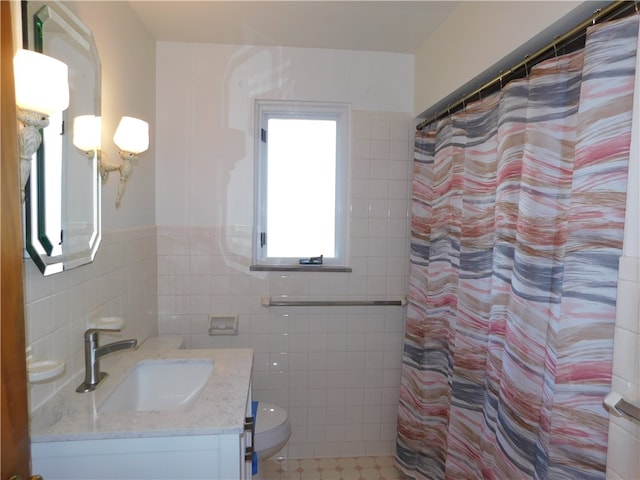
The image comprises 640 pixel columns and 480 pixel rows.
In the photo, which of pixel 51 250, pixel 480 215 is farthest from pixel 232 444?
pixel 480 215

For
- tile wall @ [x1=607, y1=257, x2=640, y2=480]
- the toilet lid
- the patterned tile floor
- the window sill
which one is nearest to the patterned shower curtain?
tile wall @ [x1=607, y1=257, x2=640, y2=480]

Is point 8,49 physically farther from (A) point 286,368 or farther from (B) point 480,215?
(A) point 286,368

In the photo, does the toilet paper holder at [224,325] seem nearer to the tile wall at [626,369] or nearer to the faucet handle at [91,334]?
the faucet handle at [91,334]

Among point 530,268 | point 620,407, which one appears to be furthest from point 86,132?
point 620,407

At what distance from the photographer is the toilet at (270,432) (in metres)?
1.79

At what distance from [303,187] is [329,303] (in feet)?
2.46

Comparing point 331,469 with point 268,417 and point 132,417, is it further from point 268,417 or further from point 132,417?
point 132,417

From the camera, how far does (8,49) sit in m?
0.73

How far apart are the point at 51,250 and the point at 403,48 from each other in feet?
6.77

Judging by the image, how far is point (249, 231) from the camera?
7.25 ft

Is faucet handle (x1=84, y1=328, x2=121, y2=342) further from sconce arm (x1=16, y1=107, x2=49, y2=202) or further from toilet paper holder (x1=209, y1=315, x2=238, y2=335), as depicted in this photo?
toilet paper holder (x1=209, y1=315, x2=238, y2=335)

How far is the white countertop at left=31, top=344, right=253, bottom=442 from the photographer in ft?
3.36

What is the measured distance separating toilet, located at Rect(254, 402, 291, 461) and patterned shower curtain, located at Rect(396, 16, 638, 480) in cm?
78

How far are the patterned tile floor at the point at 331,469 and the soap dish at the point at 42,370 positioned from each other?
4.95 feet
